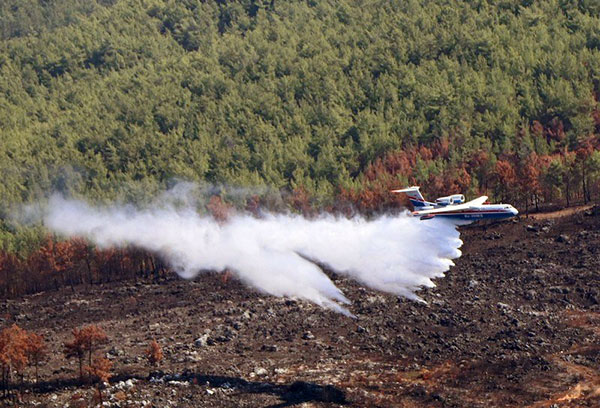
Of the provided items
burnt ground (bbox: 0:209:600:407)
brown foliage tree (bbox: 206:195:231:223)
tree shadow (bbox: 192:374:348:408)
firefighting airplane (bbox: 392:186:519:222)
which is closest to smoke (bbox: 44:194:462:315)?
brown foliage tree (bbox: 206:195:231:223)

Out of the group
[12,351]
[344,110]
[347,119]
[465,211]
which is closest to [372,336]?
[465,211]

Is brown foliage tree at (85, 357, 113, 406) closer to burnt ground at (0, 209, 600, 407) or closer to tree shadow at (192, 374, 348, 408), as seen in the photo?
burnt ground at (0, 209, 600, 407)

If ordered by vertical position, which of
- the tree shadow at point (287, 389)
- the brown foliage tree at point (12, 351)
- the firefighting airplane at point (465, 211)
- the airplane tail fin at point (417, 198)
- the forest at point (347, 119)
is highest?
the forest at point (347, 119)

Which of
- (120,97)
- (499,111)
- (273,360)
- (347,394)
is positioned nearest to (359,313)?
(273,360)

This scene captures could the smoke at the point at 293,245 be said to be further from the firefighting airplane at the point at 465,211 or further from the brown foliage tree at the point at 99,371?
the brown foliage tree at the point at 99,371

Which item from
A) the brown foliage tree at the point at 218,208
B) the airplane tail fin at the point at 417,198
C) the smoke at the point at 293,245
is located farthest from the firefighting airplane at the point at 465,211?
the brown foliage tree at the point at 218,208

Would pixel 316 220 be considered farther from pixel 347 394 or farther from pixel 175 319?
pixel 347 394
